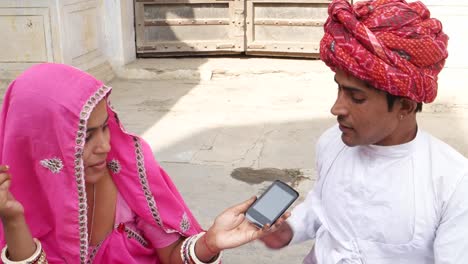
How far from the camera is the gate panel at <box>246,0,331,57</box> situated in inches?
276

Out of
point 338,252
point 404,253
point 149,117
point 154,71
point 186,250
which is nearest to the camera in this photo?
point 404,253

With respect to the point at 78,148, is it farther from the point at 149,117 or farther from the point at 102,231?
the point at 149,117

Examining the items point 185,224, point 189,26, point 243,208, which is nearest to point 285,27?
point 189,26

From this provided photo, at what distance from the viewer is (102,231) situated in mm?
2145

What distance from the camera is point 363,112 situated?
165cm

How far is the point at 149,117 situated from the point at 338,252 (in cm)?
393

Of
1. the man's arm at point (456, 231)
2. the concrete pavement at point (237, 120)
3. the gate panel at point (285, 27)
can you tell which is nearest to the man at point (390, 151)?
the man's arm at point (456, 231)

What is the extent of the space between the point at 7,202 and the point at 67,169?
0.67 ft

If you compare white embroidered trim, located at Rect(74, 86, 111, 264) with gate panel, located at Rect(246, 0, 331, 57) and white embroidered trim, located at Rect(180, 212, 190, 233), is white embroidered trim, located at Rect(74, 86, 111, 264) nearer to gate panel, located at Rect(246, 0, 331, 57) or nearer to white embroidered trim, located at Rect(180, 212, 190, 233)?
white embroidered trim, located at Rect(180, 212, 190, 233)

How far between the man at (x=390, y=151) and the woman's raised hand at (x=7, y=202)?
→ 0.95m

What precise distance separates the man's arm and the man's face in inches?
9.6

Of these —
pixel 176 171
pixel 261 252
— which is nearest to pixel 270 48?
pixel 176 171

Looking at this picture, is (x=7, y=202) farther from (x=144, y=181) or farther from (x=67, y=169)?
(x=144, y=181)

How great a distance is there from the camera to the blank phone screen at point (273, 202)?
6.01 feet
